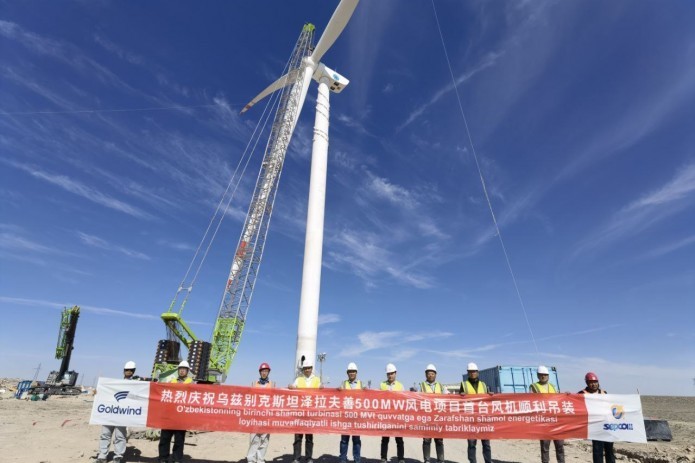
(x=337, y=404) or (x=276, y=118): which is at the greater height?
(x=276, y=118)

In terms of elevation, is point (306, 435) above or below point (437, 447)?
above

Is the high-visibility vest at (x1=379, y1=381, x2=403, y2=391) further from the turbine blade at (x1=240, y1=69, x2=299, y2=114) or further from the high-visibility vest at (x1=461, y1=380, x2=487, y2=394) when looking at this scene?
the turbine blade at (x1=240, y1=69, x2=299, y2=114)

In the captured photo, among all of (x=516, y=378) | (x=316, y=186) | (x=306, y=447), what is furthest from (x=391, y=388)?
(x=516, y=378)

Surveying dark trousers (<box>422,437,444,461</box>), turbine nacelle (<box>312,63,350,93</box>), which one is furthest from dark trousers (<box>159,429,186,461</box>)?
turbine nacelle (<box>312,63,350,93</box>)

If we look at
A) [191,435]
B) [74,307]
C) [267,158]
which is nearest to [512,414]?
[191,435]

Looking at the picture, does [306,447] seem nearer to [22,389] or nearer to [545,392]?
[545,392]

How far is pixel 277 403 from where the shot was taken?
1036cm

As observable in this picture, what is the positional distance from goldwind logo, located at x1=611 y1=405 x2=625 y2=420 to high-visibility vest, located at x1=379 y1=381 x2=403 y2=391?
582 centimetres

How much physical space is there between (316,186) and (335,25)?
526 inches

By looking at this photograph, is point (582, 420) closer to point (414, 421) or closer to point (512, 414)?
point (512, 414)

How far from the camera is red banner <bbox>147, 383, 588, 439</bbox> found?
33.6 ft

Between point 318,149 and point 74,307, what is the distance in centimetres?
4512

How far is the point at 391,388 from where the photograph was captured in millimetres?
10914

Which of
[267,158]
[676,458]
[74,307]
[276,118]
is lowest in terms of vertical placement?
[676,458]
